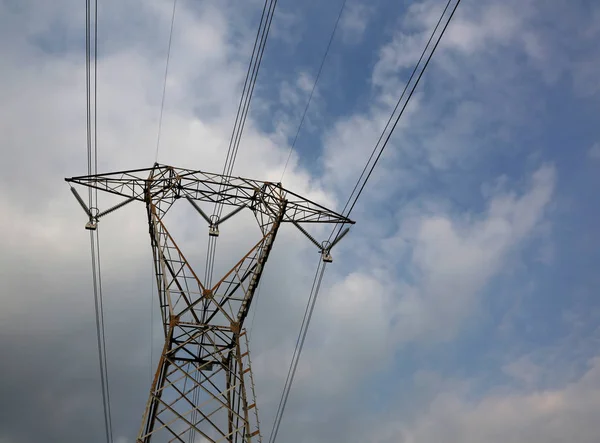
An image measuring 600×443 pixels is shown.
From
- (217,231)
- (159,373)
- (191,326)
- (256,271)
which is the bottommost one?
(159,373)

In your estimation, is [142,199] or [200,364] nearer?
[200,364]

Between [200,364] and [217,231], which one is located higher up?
[217,231]

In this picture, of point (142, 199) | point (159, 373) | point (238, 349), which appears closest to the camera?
point (159, 373)

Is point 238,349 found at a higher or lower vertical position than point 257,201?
lower

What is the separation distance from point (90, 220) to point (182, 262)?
15.4 feet

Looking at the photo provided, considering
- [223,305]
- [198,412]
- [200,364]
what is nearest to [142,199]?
[223,305]

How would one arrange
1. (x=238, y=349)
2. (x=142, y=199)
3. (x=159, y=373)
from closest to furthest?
1. (x=159, y=373)
2. (x=238, y=349)
3. (x=142, y=199)

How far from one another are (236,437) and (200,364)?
10.1 ft

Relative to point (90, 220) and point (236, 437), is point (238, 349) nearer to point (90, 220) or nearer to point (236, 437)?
point (236, 437)

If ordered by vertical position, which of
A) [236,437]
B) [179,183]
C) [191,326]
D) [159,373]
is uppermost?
[179,183]

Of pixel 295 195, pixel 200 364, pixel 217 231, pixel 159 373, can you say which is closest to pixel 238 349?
pixel 200 364

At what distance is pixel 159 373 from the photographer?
21641mm

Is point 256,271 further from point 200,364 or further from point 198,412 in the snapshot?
point 198,412

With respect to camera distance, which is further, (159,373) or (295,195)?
(295,195)
